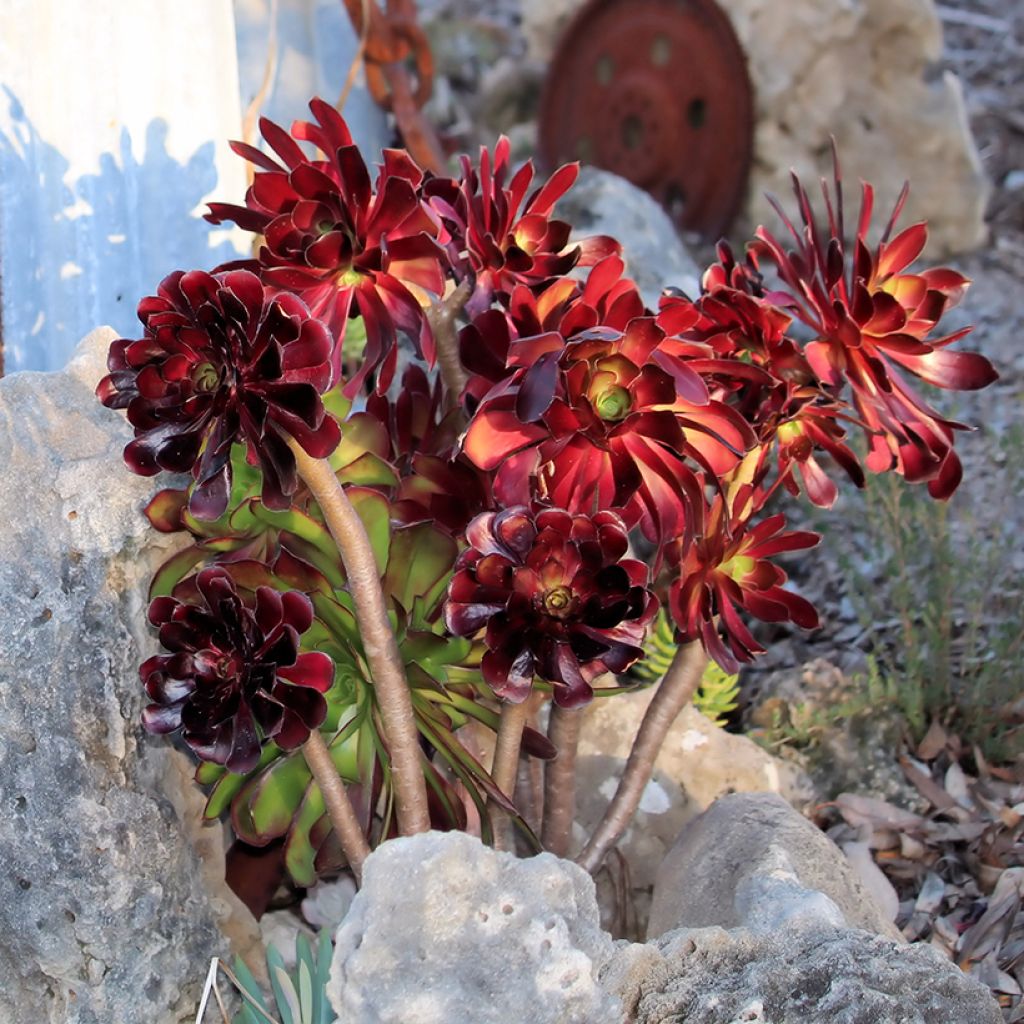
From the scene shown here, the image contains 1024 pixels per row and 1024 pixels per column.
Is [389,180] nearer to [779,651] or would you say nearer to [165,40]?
[165,40]

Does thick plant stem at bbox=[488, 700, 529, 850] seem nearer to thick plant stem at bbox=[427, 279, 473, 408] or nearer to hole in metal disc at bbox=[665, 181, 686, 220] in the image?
thick plant stem at bbox=[427, 279, 473, 408]

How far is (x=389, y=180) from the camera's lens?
1.51 meters

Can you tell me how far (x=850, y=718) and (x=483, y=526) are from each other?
4.53 ft

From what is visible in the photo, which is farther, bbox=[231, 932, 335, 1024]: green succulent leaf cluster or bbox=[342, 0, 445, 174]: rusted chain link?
bbox=[342, 0, 445, 174]: rusted chain link

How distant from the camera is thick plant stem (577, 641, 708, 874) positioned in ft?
5.93

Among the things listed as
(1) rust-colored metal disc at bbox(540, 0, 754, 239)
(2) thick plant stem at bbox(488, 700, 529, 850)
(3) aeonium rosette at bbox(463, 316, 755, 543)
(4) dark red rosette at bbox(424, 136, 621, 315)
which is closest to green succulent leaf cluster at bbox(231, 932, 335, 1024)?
(2) thick plant stem at bbox(488, 700, 529, 850)

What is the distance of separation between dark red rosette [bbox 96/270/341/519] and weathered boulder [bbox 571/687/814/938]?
103 cm

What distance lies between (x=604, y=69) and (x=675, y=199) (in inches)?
21.5

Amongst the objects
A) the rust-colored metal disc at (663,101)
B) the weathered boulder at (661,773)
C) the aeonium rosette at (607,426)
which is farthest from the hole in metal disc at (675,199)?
the aeonium rosette at (607,426)

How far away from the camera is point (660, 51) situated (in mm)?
4395

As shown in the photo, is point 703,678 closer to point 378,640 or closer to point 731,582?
point 731,582

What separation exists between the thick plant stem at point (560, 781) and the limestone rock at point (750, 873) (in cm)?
17

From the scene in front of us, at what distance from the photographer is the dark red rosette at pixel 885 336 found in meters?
1.59

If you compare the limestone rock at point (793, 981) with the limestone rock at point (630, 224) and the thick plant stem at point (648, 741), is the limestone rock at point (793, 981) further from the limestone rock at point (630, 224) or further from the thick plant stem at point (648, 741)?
the limestone rock at point (630, 224)
